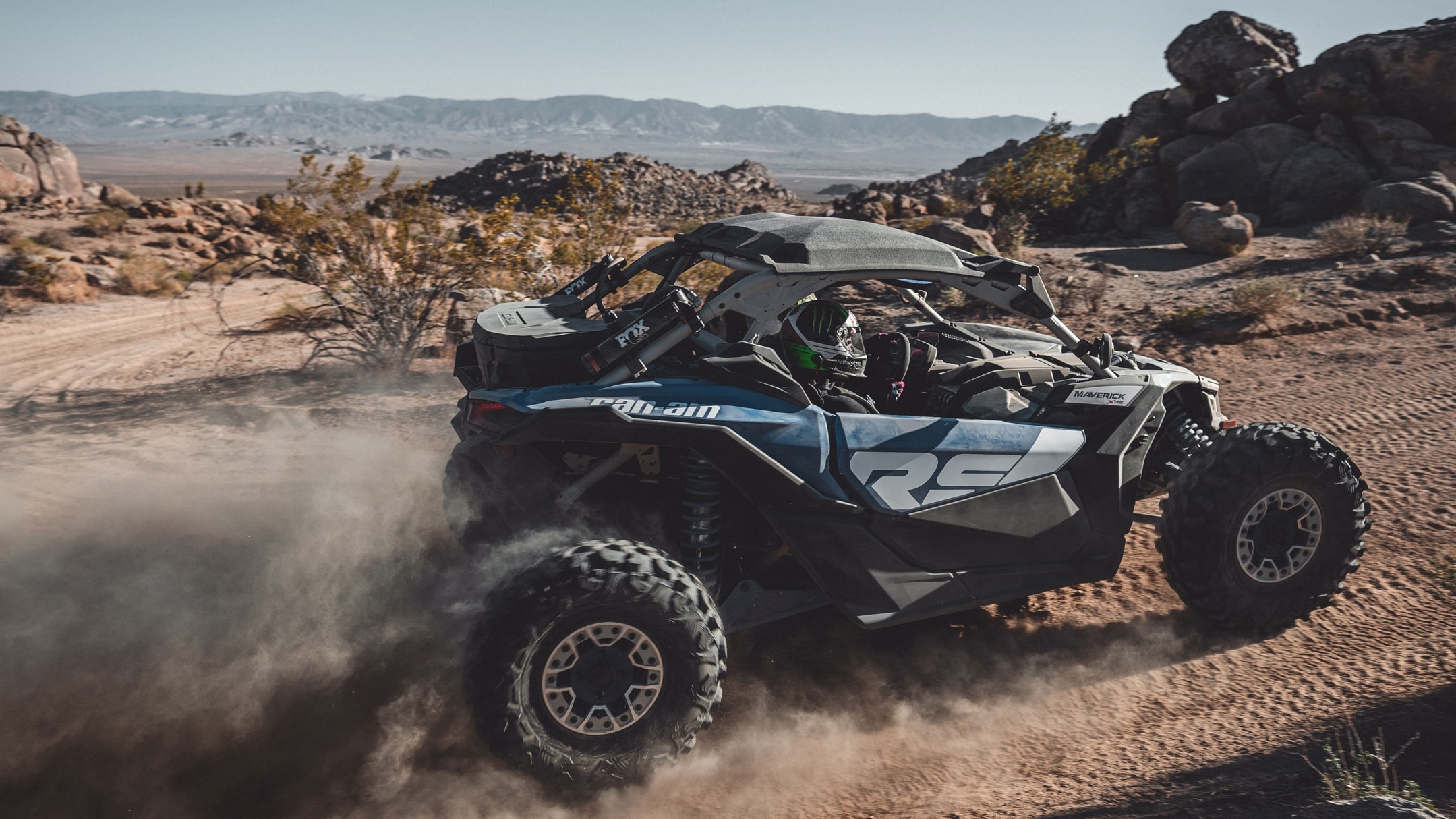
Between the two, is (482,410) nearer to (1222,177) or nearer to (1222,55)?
(1222,177)

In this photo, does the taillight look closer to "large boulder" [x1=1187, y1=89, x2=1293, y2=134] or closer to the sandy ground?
the sandy ground

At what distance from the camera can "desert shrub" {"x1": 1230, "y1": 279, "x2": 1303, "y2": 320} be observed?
33.9 feet

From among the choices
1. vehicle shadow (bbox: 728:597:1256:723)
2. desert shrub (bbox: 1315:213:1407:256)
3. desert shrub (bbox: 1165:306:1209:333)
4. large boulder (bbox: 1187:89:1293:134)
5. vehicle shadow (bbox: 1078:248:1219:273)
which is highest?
large boulder (bbox: 1187:89:1293:134)

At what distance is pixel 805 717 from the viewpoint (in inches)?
165

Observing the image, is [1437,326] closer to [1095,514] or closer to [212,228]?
[1095,514]

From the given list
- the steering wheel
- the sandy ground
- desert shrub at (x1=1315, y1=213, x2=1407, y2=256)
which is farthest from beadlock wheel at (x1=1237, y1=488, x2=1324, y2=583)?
desert shrub at (x1=1315, y1=213, x2=1407, y2=256)

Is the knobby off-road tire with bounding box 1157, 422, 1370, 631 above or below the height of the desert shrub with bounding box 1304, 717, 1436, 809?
above

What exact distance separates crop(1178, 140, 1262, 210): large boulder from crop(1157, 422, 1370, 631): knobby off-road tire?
17705 millimetres

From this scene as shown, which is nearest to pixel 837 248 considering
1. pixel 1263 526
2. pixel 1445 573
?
pixel 1263 526

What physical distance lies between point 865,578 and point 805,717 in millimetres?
828

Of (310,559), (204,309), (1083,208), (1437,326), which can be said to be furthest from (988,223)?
(310,559)

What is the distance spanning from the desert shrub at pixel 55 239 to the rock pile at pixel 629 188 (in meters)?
20.9

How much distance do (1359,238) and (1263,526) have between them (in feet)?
37.4

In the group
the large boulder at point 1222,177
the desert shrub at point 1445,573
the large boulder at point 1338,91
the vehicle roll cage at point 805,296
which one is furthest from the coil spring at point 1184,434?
the large boulder at point 1338,91
